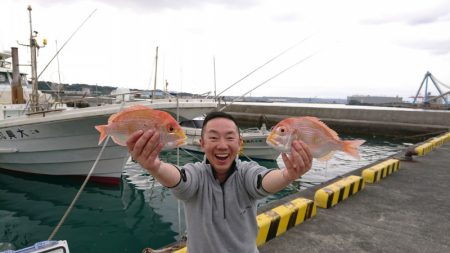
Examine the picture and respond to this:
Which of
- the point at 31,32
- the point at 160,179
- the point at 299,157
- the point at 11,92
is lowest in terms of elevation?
the point at 160,179

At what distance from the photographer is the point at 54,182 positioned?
9.69 meters

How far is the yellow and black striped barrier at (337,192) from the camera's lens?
17.5 ft

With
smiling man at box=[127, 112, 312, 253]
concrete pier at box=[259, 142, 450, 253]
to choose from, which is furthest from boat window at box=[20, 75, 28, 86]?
smiling man at box=[127, 112, 312, 253]

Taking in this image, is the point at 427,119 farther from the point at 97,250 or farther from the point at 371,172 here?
the point at 97,250

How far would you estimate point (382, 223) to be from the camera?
191 inches

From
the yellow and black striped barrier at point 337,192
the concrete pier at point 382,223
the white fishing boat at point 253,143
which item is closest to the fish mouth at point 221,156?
the concrete pier at point 382,223

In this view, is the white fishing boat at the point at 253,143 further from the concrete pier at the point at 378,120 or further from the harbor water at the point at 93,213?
the concrete pier at the point at 378,120

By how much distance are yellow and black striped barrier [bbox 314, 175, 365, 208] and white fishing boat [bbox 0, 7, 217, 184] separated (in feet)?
13.3

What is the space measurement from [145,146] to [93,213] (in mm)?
6990

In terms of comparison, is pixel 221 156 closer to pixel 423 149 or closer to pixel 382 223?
pixel 382 223

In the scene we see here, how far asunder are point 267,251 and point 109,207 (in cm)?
559

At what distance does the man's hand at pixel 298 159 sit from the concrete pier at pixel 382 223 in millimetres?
2530

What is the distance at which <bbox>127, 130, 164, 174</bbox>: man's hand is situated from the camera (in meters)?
1.61

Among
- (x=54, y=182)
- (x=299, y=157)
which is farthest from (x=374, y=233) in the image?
(x=54, y=182)
